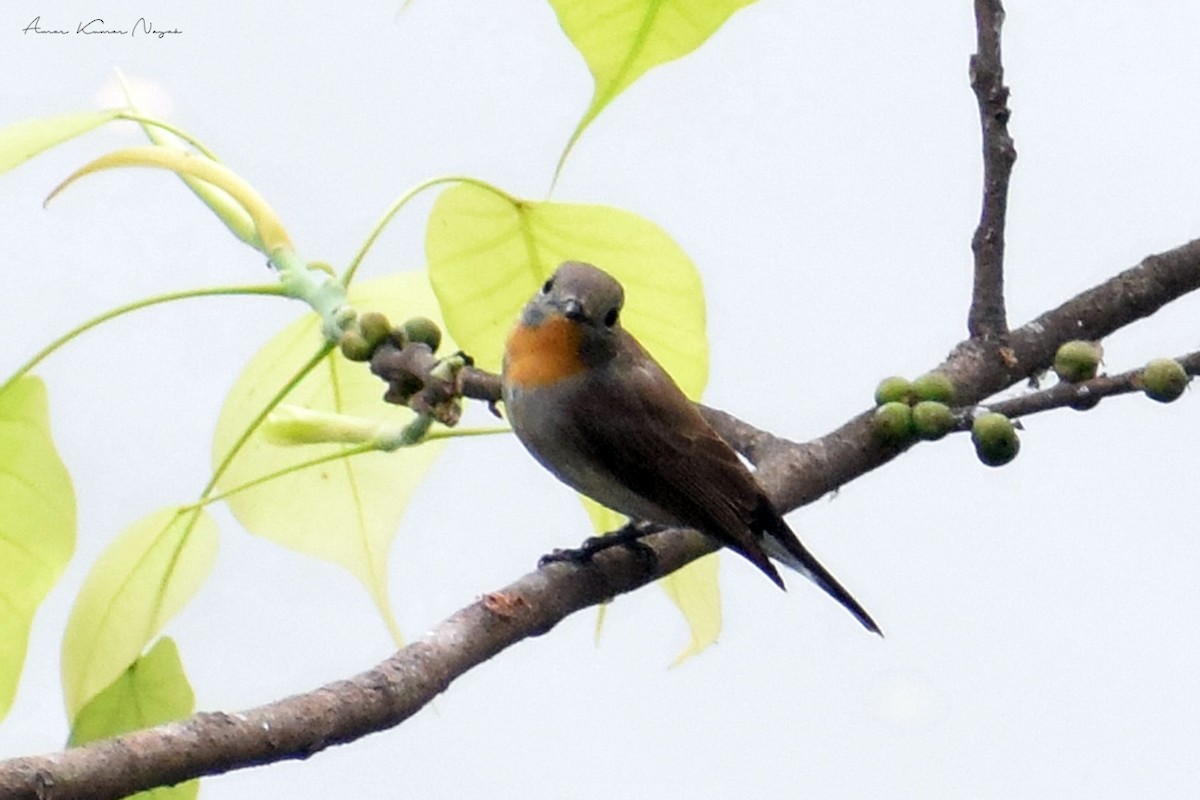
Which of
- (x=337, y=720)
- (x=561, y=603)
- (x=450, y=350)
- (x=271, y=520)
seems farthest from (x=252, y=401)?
(x=337, y=720)

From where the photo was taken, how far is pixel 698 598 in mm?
1013

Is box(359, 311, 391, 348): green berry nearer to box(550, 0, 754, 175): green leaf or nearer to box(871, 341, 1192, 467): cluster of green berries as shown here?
box(550, 0, 754, 175): green leaf

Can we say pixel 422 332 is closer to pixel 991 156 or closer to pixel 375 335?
pixel 375 335

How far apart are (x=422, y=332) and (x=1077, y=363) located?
356mm

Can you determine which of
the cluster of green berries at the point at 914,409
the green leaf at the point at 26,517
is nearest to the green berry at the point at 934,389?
the cluster of green berries at the point at 914,409

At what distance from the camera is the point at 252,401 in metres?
1.00

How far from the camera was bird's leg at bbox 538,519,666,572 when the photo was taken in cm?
95

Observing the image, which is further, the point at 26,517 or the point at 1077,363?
the point at 26,517

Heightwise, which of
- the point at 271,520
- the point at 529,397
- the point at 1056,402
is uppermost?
the point at 529,397

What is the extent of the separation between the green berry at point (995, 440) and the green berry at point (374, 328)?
0.32m

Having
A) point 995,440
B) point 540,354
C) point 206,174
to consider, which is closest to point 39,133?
point 206,174

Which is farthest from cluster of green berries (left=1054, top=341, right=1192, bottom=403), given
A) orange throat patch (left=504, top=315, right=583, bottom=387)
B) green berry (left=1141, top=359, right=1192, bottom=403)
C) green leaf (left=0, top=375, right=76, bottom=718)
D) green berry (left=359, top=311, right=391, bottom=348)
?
green leaf (left=0, top=375, right=76, bottom=718)

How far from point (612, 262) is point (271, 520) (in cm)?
27

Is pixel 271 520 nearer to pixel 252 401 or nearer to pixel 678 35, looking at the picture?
pixel 252 401
